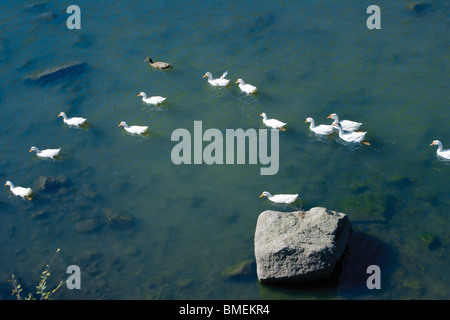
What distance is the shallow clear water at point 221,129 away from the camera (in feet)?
54.6

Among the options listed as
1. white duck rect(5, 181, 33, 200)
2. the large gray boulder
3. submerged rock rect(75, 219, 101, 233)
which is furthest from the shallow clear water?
the large gray boulder

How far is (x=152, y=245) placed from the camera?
58.2 feet

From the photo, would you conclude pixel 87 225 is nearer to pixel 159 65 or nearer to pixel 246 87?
pixel 246 87

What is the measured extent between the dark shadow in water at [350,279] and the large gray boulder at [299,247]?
289 millimetres

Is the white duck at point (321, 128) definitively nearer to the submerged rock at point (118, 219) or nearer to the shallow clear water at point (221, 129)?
the shallow clear water at point (221, 129)

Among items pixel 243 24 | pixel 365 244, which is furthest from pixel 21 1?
pixel 365 244

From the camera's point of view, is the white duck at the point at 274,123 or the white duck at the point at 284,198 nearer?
the white duck at the point at 284,198

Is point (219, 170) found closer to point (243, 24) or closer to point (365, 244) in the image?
point (365, 244)

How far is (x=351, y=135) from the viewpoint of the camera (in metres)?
20.3

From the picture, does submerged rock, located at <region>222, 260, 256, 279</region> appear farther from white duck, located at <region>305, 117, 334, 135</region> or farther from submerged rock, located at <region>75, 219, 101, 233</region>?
white duck, located at <region>305, 117, 334, 135</region>

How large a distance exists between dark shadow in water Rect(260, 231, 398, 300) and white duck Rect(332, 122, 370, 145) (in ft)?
17.6

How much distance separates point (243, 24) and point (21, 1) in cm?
1810

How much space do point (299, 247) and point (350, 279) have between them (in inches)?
84.3

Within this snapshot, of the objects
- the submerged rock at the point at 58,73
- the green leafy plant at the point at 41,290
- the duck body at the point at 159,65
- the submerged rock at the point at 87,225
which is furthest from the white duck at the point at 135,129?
the green leafy plant at the point at 41,290
